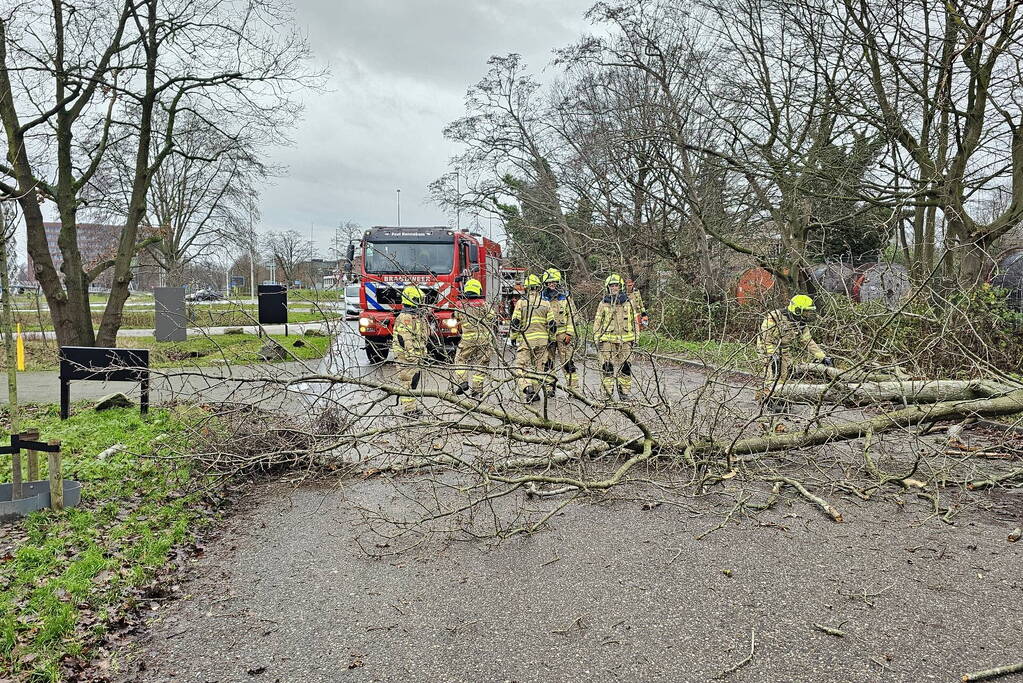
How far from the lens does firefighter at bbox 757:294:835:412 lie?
222 inches

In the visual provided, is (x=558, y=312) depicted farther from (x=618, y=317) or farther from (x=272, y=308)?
(x=272, y=308)

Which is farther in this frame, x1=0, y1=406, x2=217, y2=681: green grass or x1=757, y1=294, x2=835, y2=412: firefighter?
x1=757, y1=294, x2=835, y2=412: firefighter

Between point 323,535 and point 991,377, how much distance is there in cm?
551

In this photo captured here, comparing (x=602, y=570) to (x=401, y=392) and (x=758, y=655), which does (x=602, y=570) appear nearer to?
(x=758, y=655)

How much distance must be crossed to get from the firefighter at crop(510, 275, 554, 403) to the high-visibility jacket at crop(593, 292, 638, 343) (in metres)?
0.73

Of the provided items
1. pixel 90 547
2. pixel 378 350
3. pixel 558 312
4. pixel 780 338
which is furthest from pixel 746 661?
pixel 558 312

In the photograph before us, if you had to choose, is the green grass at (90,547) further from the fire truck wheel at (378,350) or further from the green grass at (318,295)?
the fire truck wheel at (378,350)

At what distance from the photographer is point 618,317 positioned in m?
9.83

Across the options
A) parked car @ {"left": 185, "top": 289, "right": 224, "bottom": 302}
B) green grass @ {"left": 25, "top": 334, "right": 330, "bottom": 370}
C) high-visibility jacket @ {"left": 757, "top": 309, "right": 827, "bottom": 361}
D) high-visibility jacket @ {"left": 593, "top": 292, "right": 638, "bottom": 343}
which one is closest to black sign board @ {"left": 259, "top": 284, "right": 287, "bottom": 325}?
parked car @ {"left": 185, "top": 289, "right": 224, "bottom": 302}

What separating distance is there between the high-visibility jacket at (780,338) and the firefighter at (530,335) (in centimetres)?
190

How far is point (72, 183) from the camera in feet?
44.0

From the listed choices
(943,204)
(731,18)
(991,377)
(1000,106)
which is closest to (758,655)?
(991,377)

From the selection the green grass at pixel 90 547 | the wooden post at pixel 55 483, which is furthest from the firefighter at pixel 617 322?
the wooden post at pixel 55 483

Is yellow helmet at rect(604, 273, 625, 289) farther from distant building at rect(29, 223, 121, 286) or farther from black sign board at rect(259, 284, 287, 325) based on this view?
distant building at rect(29, 223, 121, 286)
